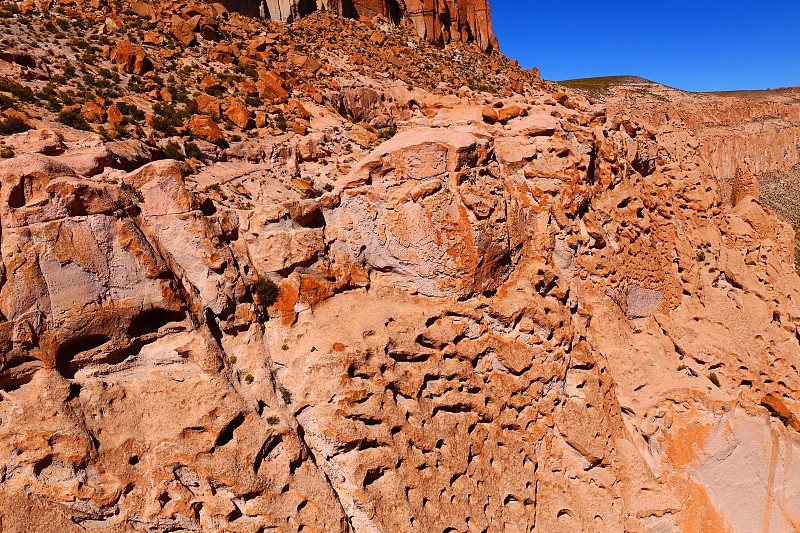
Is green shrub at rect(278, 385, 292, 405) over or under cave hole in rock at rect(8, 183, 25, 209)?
under

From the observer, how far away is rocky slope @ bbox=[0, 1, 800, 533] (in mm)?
8086

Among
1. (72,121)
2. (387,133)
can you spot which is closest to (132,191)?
(72,121)

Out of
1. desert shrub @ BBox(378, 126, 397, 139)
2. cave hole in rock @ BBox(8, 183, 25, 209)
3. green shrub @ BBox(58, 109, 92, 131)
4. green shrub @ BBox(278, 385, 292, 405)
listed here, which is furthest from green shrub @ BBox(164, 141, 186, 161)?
desert shrub @ BBox(378, 126, 397, 139)

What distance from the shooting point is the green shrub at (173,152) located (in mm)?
12484

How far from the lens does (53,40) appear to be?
16375 mm

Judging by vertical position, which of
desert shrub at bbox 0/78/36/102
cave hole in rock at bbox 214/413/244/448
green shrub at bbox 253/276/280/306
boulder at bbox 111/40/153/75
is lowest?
cave hole in rock at bbox 214/413/244/448

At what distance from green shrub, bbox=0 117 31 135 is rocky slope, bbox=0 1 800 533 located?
0.11 meters

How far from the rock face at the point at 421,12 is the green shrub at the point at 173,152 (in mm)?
18345

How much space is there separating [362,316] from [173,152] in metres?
7.36

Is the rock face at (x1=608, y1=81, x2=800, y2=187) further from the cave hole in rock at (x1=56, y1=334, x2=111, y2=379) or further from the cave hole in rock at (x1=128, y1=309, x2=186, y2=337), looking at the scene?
the cave hole in rock at (x1=56, y1=334, x2=111, y2=379)

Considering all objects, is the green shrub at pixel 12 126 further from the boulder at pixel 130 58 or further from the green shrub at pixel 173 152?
the boulder at pixel 130 58

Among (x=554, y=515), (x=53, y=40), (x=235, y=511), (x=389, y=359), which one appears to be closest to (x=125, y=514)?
(x=235, y=511)

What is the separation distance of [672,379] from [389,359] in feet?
30.5

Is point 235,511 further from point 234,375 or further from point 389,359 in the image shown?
point 389,359
